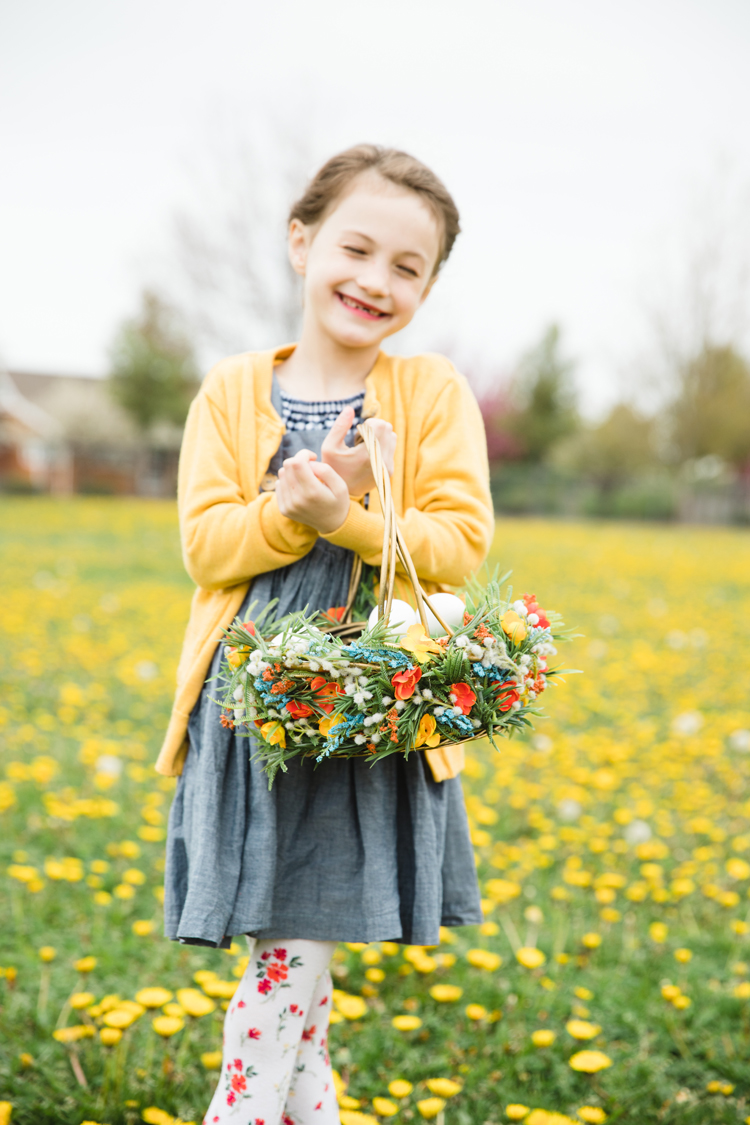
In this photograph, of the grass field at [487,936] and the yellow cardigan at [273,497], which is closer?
the yellow cardigan at [273,497]

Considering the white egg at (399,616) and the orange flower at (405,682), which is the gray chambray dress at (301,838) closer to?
the white egg at (399,616)

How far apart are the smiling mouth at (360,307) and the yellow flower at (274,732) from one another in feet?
2.39

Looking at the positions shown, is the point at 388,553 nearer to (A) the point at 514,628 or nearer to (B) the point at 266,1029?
(A) the point at 514,628

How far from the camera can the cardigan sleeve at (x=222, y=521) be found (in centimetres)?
134

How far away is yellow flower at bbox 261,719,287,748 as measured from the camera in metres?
1.14

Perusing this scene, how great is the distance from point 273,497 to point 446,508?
11.5 inches

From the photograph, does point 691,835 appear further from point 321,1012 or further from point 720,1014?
point 321,1012

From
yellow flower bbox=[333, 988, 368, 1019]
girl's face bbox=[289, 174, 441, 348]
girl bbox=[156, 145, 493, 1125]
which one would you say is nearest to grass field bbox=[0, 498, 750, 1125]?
yellow flower bbox=[333, 988, 368, 1019]

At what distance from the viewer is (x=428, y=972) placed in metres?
2.29

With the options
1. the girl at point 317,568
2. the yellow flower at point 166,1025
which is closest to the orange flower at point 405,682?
the girl at point 317,568

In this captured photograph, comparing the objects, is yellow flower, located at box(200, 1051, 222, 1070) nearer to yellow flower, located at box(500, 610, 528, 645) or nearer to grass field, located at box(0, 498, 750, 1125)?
grass field, located at box(0, 498, 750, 1125)

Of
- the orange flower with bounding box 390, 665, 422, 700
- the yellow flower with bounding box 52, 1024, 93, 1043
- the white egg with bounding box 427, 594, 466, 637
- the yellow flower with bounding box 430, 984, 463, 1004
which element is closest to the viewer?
the orange flower with bounding box 390, 665, 422, 700

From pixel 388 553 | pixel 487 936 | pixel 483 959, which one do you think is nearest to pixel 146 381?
pixel 487 936

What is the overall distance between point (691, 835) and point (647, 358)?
929 inches
